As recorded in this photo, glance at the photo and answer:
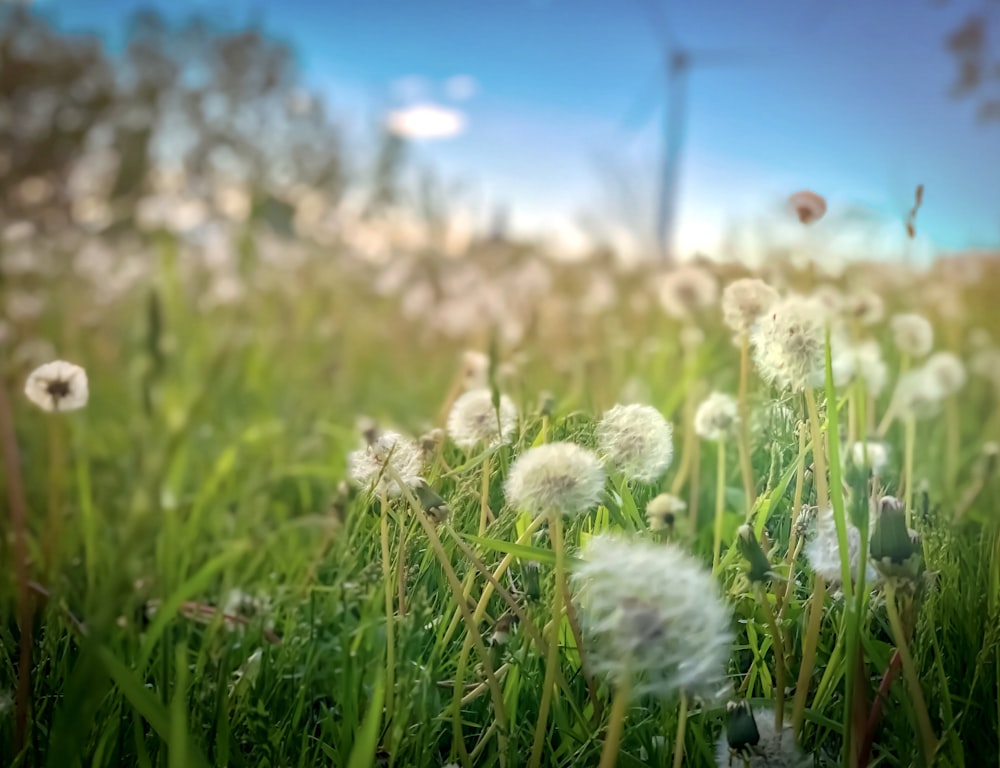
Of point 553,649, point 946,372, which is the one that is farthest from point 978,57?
point 553,649

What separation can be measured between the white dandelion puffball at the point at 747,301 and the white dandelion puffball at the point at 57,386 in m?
0.47

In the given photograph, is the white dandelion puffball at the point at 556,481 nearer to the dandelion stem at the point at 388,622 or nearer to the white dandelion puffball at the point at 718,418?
the dandelion stem at the point at 388,622

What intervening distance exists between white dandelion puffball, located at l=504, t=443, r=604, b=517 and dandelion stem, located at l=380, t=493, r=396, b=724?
0.08 metres

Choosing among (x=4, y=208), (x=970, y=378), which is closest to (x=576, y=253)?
(x=970, y=378)

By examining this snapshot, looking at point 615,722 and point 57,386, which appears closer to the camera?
point 615,722

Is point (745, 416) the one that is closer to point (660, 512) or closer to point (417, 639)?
point (660, 512)

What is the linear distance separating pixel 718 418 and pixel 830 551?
0.18 meters

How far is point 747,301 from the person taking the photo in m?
0.53

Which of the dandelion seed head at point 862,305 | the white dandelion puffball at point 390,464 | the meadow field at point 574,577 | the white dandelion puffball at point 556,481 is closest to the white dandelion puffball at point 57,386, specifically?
the meadow field at point 574,577

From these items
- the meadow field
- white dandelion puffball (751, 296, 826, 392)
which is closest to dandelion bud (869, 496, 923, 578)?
the meadow field

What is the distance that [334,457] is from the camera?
1296 mm

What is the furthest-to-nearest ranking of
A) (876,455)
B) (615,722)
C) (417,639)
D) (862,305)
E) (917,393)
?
(917,393) → (862,305) → (876,455) → (417,639) → (615,722)

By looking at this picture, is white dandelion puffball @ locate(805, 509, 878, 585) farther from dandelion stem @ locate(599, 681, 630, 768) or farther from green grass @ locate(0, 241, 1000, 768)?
dandelion stem @ locate(599, 681, 630, 768)

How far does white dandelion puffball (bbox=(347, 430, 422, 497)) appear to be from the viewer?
18.6 inches
